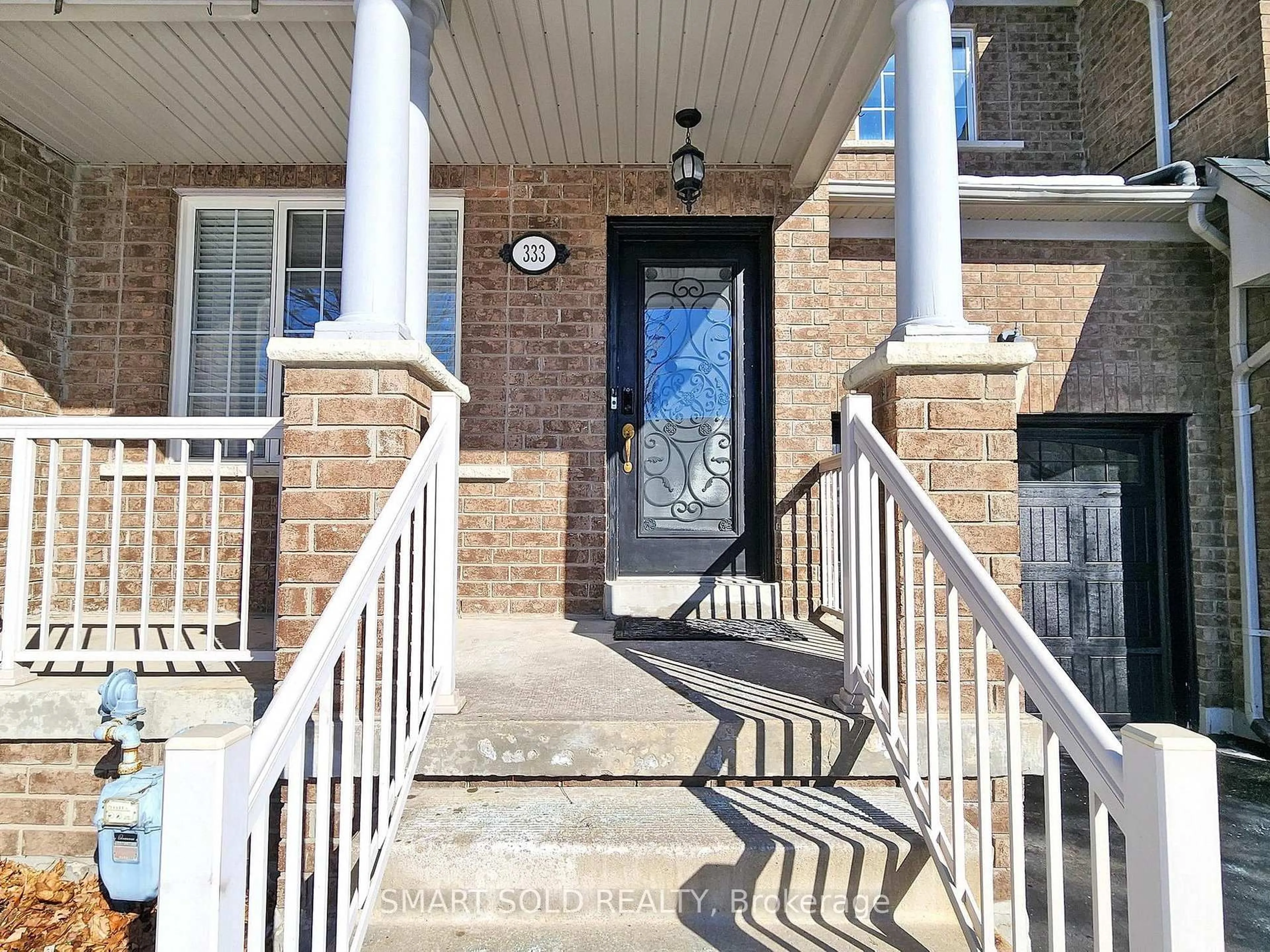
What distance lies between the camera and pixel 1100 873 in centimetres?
116

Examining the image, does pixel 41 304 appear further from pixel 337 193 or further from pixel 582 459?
pixel 582 459

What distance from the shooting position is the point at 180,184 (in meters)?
4.21

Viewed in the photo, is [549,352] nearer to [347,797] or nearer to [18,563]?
[18,563]

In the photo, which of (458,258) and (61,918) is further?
(458,258)

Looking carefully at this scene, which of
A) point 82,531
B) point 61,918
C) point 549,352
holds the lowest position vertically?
point 61,918

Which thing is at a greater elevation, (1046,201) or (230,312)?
(1046,201)

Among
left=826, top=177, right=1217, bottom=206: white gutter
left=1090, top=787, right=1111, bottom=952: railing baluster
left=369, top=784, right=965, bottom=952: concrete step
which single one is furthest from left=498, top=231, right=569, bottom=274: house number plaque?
left=1090, top=787, right=1111, bottom=952: railing baluster

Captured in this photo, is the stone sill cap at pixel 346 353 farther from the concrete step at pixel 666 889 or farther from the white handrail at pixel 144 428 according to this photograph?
the concrete step at pixel 666 889

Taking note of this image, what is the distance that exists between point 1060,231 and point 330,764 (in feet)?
17.8

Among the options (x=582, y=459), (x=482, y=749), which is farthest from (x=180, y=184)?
(x=482, y=749)

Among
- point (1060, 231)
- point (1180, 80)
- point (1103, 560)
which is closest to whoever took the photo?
point (1060, 231)

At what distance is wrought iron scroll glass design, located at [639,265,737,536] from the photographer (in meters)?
4.24

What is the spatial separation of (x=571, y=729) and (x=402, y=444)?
0.99m

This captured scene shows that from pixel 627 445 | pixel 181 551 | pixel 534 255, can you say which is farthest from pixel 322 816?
pixel 534 255
